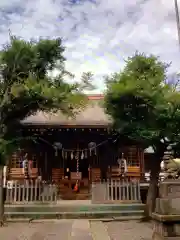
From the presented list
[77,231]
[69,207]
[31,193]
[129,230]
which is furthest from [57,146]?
[129,230]

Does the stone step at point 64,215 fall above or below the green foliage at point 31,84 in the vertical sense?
below

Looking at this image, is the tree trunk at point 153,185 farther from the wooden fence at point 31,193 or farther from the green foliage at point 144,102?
the wooden fence at point 31,193

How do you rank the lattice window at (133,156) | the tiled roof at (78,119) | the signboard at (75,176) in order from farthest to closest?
1. the lattice window at (133,156)
2. the signboard at (75,176)
3. the tiled roof at (78,119)

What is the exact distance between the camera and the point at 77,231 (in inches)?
413

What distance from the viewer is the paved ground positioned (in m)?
9.57

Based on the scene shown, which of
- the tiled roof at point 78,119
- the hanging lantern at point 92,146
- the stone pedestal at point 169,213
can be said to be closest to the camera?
the stone pedestal at point 169,213

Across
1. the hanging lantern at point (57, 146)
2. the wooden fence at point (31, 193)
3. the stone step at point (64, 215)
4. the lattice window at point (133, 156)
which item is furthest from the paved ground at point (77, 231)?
the lattice window at point (133, 156)

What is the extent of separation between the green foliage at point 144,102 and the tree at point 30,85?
1.53 metres

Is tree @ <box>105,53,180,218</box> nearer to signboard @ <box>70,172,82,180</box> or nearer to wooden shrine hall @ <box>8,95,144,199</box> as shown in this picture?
wooden shrine hall @ <box>8,95,144,199</box>

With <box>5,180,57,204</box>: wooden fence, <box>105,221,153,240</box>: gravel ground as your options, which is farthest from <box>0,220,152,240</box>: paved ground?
<box>5,180,57,204</box>: wooden fence

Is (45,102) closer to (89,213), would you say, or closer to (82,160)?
(89,213)

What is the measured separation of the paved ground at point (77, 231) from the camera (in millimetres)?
9570

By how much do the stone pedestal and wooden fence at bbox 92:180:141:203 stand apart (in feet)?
22.3

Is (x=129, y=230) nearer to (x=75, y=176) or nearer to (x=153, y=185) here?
(x=153, y=185)
